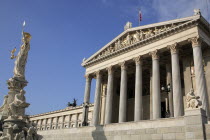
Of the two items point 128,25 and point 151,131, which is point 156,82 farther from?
point 128,25

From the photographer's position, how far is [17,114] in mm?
16188

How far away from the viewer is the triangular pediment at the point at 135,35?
26.5 meters

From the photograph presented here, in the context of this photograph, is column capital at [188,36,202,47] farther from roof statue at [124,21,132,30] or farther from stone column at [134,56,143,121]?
roof statue at [124,21,132,30]

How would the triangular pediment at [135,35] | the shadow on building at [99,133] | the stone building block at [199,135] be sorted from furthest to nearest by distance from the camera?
the triangular pediment at [135,35], the shadow on building at [99,133], the stone building block at [199,135]

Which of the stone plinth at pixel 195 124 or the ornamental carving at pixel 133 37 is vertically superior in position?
the ornamental carving at pixel 133 37

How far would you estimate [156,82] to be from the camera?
84.2 feet

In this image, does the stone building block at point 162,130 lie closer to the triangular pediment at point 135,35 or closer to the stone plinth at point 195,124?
the stone plinth at point 195,124

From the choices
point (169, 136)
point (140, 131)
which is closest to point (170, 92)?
point (140, 131)

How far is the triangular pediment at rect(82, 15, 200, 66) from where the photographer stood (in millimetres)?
26453

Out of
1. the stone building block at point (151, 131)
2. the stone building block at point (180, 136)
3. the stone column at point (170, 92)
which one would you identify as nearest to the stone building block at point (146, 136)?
the stone building block at point (151, 131)

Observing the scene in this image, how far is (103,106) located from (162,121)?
19900 mm

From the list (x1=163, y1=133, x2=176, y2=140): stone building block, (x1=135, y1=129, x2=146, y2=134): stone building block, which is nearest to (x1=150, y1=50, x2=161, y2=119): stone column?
(x1=135, y1=129, x2=146, y2=134): stone building block

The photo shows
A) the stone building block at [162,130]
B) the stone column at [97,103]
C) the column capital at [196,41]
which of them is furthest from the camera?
the stone column at [97,103]

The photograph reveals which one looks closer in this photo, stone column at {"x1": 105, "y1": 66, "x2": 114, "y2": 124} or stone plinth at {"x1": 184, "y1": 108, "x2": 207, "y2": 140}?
stone plinth at {"x1": 184, "y1": 108, "x2": 207, "y2": 140}
